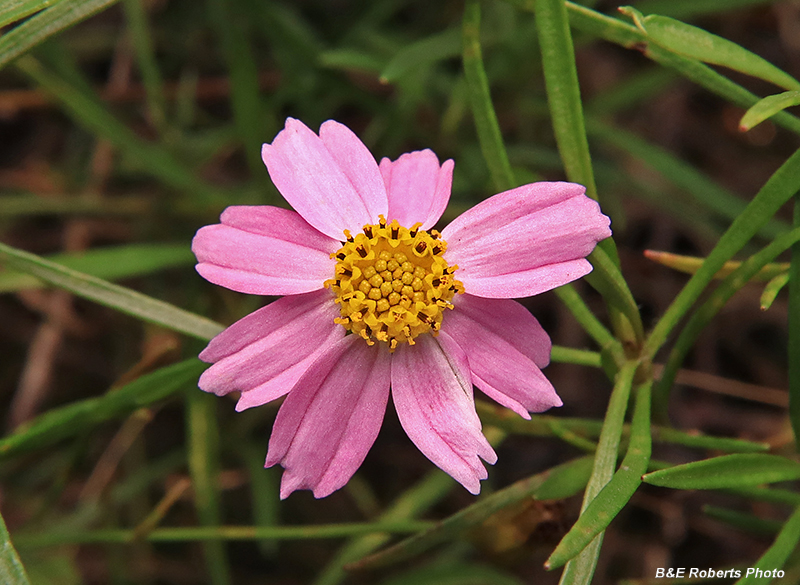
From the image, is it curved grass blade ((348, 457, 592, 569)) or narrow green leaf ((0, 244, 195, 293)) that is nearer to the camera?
curved grass blade ((348, 457, 592, 569))

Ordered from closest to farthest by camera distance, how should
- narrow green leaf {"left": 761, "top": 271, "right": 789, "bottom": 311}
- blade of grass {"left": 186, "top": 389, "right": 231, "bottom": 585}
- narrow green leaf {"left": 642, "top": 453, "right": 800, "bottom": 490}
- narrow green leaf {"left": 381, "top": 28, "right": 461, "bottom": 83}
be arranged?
1. narrow green leaf {"left": 642, "top": 453, "right": 800, "bottom": 490}
2. narrow green leaf {"left": 761, "top": 271, "right": 789, "bottom": 311}
3. narrow green leaf {"left": 381, "top": 28, "right": 461, "bottom": 83}
4. blade of grass {"left": 186, "top": 389, "right": 231, "bottom": 585}

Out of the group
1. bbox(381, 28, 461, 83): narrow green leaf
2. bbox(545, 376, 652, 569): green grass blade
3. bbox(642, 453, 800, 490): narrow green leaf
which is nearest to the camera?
bbox(545, 376, 652, 569): green grass blade

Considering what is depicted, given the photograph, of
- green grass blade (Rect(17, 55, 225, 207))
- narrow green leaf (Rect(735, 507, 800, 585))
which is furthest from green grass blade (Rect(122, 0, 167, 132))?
narrow green leaf (Rect(735, 507, 800, 585))

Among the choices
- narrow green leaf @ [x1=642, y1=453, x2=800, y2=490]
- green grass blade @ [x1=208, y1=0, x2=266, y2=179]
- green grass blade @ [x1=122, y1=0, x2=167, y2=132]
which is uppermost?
green grass blade @ [x1=122, y1=0, x2=167, y2=132]

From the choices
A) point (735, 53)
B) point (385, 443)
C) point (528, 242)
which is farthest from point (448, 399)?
point (385, 443)

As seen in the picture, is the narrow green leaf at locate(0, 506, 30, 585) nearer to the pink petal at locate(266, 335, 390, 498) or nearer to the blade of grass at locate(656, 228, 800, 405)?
the pink petal at locate(266, 335, 390, 498)

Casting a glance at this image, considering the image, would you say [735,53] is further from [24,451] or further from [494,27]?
[24,451]
